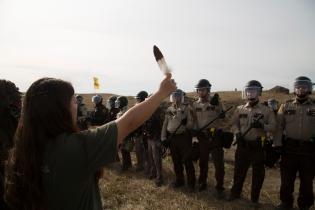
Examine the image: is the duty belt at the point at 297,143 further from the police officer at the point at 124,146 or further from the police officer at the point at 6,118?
the police officer at the point at 124,146

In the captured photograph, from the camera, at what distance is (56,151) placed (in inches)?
78.8

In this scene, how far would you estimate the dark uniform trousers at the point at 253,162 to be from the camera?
7.53 m

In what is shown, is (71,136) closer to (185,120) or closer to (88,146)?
(88,146)

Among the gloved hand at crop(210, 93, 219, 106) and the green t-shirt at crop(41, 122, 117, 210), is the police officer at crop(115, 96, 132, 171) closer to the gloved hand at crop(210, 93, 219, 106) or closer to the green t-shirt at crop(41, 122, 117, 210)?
the gloved hand at crop(210, 93, 219, 106)

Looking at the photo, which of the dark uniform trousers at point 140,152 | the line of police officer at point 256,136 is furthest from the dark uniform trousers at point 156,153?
the dark uniform trousers at point 140,152

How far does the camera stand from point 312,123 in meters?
7.02

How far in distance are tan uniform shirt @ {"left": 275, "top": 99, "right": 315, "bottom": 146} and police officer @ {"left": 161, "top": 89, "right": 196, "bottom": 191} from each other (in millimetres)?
2536

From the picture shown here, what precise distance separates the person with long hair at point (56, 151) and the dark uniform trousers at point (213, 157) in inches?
261

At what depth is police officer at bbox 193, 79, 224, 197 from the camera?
28.0 feet

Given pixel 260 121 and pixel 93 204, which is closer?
pixel 93 204

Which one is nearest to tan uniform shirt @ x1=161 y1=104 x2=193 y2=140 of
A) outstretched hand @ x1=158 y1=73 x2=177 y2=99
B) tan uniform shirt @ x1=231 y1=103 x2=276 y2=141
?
tan uniform shirt @ x1=231 y1=103 x2=276 y2=141

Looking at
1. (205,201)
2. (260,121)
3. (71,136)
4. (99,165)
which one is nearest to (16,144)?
(71,136)

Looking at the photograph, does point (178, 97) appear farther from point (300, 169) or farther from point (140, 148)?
point (300, 169)

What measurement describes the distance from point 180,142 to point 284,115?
2856mm
